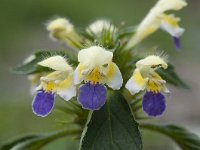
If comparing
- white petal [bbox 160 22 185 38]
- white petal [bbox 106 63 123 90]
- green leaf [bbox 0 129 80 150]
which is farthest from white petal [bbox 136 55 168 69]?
green leaf [bbox 0 129 80 150]

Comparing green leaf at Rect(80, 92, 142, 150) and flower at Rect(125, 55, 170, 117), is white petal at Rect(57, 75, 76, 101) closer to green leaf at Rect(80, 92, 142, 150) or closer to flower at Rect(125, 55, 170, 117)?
green leaf at Rect(80, 92, 142, 150)

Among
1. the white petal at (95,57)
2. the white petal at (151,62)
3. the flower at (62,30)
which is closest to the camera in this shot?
the white petal at (95,57)

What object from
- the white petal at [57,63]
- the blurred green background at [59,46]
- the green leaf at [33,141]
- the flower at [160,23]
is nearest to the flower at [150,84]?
the white petal at [57,63]

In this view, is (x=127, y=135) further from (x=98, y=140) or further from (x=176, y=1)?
(x=176, y=1)

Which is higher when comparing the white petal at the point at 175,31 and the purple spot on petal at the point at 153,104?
the white petal at the point at 175,31

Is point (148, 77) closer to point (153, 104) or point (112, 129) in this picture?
point (153, 104)

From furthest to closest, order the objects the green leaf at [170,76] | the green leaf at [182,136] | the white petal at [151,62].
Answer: the green leaf at [182,136], the green leaf at [170,76], the white petal at [151,62]

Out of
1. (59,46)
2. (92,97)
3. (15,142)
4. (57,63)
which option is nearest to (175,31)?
(57,63)

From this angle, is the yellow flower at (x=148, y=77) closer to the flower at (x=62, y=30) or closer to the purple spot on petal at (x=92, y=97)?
the purple spot on petal at (x=92, y=97)
